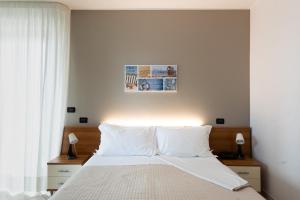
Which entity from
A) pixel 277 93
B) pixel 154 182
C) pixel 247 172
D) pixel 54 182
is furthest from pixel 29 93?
pixel 277 93

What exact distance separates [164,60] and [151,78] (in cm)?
31

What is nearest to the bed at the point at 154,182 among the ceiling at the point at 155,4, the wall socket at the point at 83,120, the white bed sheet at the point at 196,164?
the white bed sheet at the point at 196,164

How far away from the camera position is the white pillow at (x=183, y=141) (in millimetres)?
3090

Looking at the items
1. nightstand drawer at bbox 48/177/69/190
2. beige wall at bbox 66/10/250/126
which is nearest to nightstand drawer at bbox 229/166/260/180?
beige wall at bbox 66/10/250/126

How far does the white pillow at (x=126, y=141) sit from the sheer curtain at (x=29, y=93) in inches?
26.3

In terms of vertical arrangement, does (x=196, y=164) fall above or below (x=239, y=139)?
below

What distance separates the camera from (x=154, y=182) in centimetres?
209

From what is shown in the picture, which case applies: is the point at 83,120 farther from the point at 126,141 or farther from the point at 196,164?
the point at 196,164

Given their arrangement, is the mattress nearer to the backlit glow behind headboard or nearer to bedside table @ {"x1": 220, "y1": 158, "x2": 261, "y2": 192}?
bedside table @ {"x1": 220, "y1": 158, "x2": 261, "y2": 192}

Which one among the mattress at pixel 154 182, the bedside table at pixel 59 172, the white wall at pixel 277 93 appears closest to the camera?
the mattress at pixel 154 182

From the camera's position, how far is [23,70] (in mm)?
3314

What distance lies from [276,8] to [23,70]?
10.4 feet

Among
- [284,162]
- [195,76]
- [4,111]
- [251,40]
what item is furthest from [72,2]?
[284,162]

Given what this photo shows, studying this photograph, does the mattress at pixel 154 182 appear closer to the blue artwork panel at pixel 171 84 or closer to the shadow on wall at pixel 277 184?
the shadow on wall at pixel 277 184
